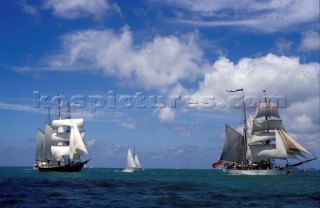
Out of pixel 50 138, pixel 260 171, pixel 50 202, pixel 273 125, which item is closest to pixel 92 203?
pixel 50 202

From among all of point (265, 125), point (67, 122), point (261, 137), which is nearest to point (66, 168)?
point (67, 122)

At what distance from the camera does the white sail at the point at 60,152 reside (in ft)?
458

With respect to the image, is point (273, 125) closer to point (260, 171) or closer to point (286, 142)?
point (286, 142)

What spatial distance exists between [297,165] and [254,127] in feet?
50.7

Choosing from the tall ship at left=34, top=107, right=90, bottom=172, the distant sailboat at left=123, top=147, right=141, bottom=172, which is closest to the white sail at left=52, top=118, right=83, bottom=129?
the tall ship at left=34, top=107, right=90, bottom=172

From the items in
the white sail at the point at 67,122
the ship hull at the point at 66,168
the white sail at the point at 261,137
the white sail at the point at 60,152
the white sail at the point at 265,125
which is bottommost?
the ship hull at the point at 66,168

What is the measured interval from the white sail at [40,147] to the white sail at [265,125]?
247 feet

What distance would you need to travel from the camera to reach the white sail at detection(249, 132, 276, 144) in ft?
370

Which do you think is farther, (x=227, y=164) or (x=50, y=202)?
(x=227, y=164)

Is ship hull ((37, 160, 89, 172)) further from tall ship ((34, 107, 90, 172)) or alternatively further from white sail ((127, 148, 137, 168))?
white sail ((127, 148, 137, 168))

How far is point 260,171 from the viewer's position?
4227 inches

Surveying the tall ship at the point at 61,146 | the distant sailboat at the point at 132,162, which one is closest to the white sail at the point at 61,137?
the tall ship at the point at 61,146

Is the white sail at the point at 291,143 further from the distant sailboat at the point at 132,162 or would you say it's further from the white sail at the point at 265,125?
the distant sailboat at the point at 132,162

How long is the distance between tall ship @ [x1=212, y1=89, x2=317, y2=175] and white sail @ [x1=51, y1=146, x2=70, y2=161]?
52.0 metres
